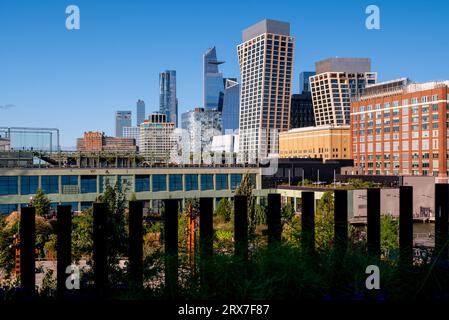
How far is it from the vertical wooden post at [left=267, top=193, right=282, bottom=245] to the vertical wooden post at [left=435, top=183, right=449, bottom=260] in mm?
1470

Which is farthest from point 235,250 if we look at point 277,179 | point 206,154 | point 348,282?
point 206,154

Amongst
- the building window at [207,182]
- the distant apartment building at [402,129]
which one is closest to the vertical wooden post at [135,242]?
the building window at [207,182]

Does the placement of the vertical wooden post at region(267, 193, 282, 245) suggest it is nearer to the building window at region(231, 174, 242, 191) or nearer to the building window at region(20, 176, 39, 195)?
the building window at region(20, 176, 39, 195)

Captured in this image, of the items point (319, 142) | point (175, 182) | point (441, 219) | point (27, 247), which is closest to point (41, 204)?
point (175, 182)

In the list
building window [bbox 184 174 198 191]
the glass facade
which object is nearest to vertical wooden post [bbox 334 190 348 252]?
the glass facade

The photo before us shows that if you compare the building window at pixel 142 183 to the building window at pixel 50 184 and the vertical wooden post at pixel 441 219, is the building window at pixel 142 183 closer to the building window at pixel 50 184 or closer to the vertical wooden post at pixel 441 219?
the building window at pixel 50 184

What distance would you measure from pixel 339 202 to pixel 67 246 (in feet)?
8.17

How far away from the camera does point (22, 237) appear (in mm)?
4363

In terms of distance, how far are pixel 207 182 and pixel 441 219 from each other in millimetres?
60873

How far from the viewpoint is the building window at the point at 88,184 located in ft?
193

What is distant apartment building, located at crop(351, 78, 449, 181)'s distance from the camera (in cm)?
9275

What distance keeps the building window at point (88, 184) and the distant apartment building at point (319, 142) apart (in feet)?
349

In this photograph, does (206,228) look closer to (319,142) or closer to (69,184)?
(69,184)
